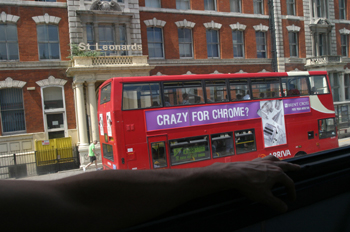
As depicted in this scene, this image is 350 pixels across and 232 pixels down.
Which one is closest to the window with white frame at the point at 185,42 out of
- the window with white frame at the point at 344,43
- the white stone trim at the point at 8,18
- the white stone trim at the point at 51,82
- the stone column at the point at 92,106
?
the stone column at the point at 92,106

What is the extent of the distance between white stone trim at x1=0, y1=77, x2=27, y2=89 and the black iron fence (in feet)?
13.4

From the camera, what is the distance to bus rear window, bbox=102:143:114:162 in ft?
30.0

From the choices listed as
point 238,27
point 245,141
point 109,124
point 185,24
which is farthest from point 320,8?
point 109,124

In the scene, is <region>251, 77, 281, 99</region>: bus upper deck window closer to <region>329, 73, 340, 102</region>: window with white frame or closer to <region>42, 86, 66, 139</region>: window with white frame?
<region>42, 86, 66, 139</region>: window with white frame

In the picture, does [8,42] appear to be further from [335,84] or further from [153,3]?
[335,84]

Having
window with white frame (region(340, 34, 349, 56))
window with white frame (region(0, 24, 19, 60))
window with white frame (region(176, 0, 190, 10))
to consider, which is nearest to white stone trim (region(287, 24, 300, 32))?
window with white frame (region(340, 34, 349, 56))

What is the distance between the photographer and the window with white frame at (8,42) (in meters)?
16.4

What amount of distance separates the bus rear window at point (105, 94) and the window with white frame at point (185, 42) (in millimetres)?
12078

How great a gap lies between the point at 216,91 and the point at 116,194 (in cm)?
889

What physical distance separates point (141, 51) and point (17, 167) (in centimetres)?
1068

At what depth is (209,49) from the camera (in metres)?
21.9

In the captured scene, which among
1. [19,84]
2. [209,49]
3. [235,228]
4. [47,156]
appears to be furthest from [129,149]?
[209,49]

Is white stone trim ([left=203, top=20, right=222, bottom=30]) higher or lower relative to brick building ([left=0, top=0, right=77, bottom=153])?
higher

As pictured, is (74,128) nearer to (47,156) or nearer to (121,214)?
(47,156)
